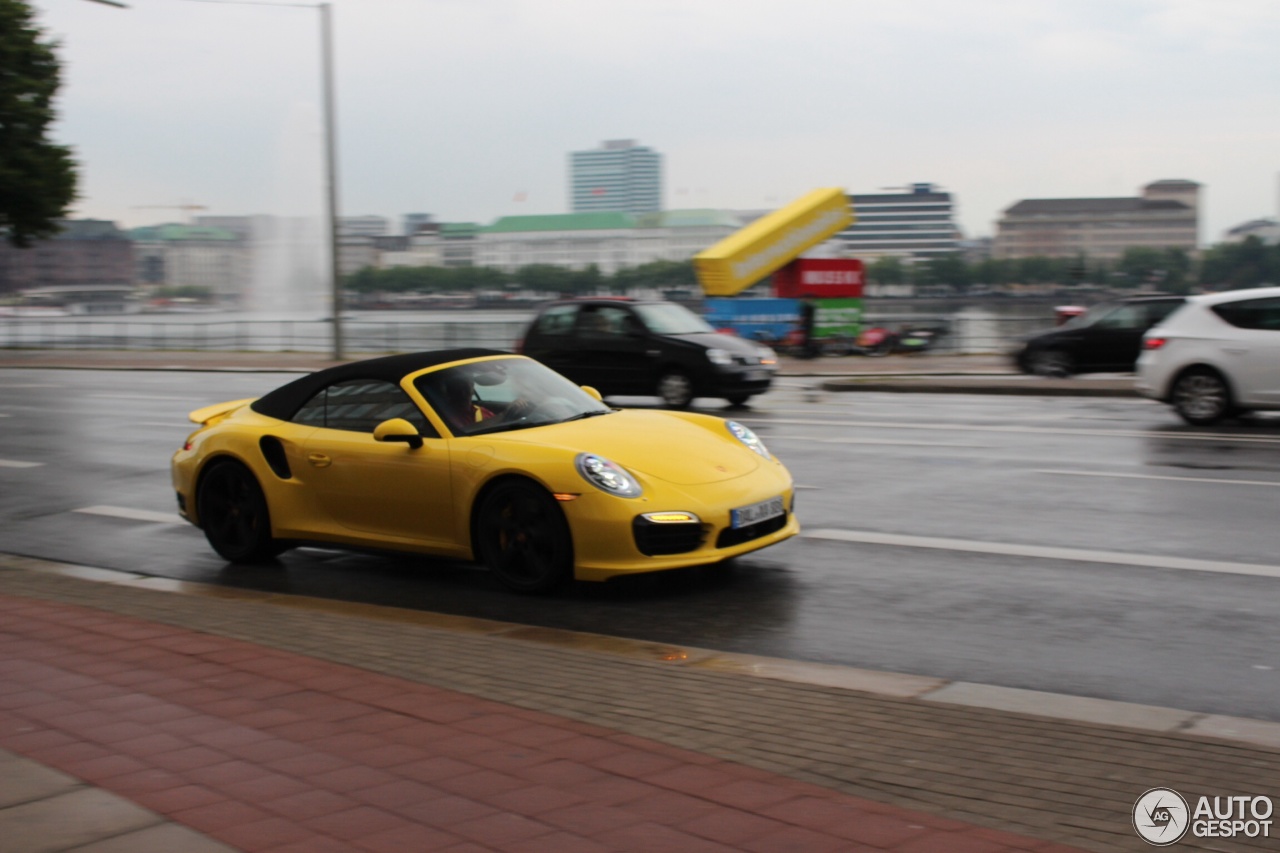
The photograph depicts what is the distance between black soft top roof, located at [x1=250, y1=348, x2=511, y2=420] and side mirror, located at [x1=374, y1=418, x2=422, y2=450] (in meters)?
0.48

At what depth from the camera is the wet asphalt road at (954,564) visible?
19.2 feet

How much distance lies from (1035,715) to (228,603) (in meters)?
4.44

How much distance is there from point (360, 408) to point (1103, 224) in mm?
138641

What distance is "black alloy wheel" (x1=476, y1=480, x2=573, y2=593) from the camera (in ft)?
23.4

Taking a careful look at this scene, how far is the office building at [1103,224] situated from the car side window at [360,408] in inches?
4154

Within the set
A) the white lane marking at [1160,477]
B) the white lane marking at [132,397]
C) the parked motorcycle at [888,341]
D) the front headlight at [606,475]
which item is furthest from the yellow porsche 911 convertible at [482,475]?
the parked motorcycle at [888,341]

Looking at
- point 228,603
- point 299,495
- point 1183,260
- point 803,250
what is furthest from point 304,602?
point 1183,260

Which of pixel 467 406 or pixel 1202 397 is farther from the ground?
pixel 467 406

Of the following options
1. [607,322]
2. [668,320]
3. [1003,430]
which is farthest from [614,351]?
[1003,430]

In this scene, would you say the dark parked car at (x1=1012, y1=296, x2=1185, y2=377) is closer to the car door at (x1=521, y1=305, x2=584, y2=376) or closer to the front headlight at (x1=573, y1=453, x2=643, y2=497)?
the car door at (x1=521, y1=305, x2=584, y2=376)

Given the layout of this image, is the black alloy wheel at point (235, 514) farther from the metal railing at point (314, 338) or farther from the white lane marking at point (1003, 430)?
the metal railing at point (314, 338)

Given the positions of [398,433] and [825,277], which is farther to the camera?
[825,277]

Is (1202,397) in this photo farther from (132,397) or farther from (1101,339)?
(132,397)

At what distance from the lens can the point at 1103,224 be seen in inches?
5354
